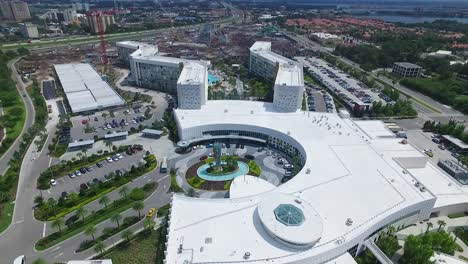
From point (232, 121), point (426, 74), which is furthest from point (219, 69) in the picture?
point (426, 74)

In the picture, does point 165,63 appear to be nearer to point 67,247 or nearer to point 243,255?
point 67,247

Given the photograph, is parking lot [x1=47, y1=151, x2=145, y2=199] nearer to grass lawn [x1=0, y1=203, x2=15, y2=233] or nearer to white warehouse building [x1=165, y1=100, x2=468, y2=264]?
grass lawn [x1=0, y1=203, x2=15, y2=233]

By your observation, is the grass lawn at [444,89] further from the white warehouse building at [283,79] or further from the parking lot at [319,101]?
the white warehouse building at [283,79]

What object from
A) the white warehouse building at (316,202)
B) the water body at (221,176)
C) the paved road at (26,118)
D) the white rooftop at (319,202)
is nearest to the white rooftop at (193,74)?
the white warehouse building at (316,202)

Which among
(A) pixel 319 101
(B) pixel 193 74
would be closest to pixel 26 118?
(B) pixel 193 74

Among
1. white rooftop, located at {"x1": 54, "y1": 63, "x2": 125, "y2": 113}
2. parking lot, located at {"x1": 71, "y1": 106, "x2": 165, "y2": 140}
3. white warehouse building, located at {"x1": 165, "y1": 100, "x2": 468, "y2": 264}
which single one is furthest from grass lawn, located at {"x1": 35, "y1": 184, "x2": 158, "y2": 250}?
white rooftop, located at {"x1": 54, "y1": 63, "x2": 125, "y2": 113}

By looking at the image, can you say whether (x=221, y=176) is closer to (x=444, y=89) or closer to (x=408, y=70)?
(x=444, y=89)
